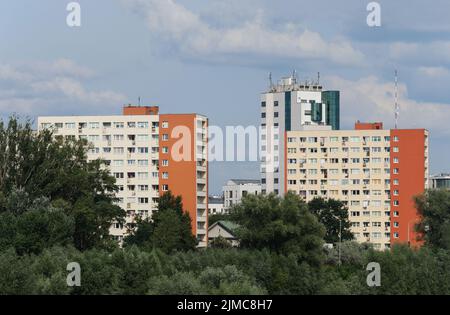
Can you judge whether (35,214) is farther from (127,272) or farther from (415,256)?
(415,256)

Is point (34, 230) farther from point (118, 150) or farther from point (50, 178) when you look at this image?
point (118, 150)

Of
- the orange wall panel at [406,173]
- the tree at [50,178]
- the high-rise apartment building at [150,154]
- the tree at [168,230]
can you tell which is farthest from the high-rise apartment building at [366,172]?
the tree at [50,178]

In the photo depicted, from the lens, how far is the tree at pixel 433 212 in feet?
313

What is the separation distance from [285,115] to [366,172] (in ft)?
67.3

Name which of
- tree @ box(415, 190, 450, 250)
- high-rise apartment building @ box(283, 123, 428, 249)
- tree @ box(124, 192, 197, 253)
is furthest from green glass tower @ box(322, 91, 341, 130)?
tree @ box(124, 192, 197, 253)

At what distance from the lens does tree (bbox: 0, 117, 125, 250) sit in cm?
7906

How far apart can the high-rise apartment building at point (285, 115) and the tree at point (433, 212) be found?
44.7 m

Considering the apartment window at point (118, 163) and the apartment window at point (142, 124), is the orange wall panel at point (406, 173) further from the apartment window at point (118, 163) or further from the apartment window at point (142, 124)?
the apartment window at point (118, 163)

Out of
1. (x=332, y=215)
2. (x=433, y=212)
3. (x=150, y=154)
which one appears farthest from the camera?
(x=332, y=215)

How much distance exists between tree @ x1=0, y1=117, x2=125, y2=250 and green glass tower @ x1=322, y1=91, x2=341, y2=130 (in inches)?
3032

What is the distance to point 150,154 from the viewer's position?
399 feet

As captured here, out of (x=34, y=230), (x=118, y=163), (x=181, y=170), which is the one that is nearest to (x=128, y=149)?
(x=118, y=163)

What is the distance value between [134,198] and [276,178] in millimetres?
27514

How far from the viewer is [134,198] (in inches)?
Result: 4820
